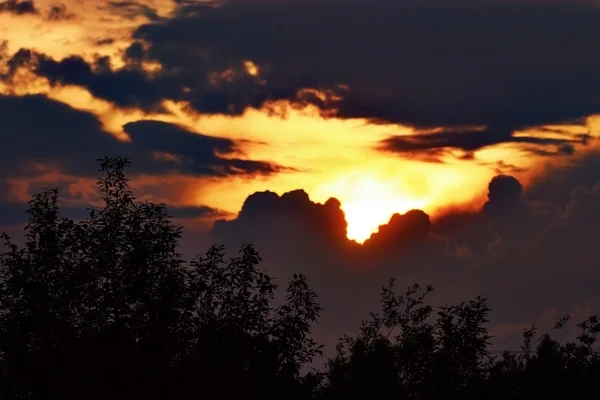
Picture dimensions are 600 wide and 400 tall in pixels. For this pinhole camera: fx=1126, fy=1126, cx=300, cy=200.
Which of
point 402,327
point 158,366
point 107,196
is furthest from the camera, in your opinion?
point 402,327

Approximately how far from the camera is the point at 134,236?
41188 mm

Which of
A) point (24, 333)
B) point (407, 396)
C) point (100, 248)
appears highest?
point (100, 248)

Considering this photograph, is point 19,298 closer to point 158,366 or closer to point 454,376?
point 158,366

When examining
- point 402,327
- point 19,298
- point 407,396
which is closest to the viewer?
A: point 19,298

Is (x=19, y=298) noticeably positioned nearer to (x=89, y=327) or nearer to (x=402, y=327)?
(x=89, y=327)

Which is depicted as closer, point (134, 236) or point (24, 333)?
point (24, 333)

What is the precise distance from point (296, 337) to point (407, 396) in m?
10.2

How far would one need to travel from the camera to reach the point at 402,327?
188ft

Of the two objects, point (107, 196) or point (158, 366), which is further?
point (107, 196)

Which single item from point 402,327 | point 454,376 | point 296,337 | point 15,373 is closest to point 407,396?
point 454,376

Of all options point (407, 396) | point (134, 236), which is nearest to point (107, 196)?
point (134, 236)

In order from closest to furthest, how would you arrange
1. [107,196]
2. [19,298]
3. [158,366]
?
[158,366]
[19,298]
[107,196]

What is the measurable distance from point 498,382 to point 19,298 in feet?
80.1

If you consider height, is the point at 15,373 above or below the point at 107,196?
below
